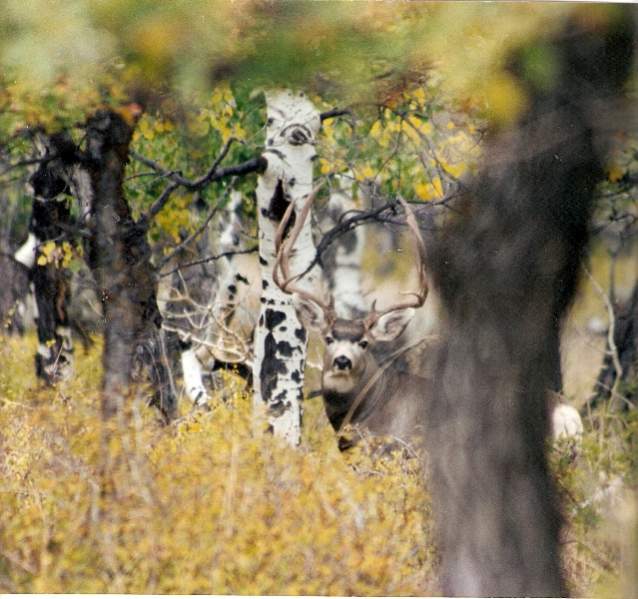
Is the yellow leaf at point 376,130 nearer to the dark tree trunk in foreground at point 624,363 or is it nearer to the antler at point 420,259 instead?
the antler at point 420,259

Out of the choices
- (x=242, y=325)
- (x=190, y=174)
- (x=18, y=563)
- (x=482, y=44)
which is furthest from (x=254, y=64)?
(x=18, y=563)

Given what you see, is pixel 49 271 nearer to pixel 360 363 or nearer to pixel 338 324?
pixel 338 324

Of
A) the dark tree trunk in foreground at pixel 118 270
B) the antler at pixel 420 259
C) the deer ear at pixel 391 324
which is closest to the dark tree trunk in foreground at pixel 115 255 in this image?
the dark tree trunk in foreground at pixel 118 270

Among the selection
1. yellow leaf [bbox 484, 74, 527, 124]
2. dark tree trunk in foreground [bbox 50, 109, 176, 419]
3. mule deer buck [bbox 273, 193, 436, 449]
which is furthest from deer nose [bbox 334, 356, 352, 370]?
yellow leaf [bbox 484, 74, 527, 124]

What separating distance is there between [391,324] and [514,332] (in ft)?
3.57

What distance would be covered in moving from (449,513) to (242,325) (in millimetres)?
1553

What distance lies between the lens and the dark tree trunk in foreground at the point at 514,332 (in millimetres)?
4742

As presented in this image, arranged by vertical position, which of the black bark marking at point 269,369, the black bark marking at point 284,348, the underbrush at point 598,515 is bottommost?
the underbrush at point 598,515

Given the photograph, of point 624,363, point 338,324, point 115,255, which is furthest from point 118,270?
point 624,363

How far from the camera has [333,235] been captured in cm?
588

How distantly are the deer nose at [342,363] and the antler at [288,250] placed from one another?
245 mm

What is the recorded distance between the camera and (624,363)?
7.10 metres

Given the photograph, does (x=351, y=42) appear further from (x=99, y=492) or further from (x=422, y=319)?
(x=99, y=492)

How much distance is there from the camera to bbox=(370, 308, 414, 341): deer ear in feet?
18.7
